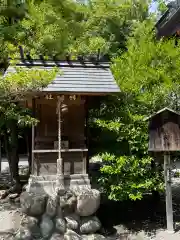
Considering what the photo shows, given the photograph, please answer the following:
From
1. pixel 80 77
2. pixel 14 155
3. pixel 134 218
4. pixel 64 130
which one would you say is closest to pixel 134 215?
pixel 134 218

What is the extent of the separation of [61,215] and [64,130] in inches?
79.9

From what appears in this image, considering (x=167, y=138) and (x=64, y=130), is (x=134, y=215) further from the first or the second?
(x=64, y=130)

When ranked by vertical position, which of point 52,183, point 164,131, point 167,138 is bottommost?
point 52,183

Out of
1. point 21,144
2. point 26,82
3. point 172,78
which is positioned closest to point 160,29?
point 172,78

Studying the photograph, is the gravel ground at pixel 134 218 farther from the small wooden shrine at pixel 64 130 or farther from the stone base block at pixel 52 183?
the small wooden shrine at pixel 64 130

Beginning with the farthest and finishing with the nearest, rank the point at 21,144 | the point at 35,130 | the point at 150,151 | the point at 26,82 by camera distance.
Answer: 1. the point at 21,144
2. the point at 35,130
3. the point at 150,151
4. the point at 26,82

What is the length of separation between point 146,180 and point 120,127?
1388 millimetres

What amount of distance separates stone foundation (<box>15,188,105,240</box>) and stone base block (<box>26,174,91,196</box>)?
0.23 meters

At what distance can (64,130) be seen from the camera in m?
7.47

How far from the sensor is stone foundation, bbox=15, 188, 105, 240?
6430 millimetres

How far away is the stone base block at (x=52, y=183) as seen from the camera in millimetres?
7104

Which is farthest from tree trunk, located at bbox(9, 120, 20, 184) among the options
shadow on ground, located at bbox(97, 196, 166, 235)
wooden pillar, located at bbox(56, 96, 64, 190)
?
wooden pillar, located at bbox(56, 96, 64, 190)

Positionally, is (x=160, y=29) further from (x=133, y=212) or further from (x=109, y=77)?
(x=133, y=212)

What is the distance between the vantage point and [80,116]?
7535 mm
